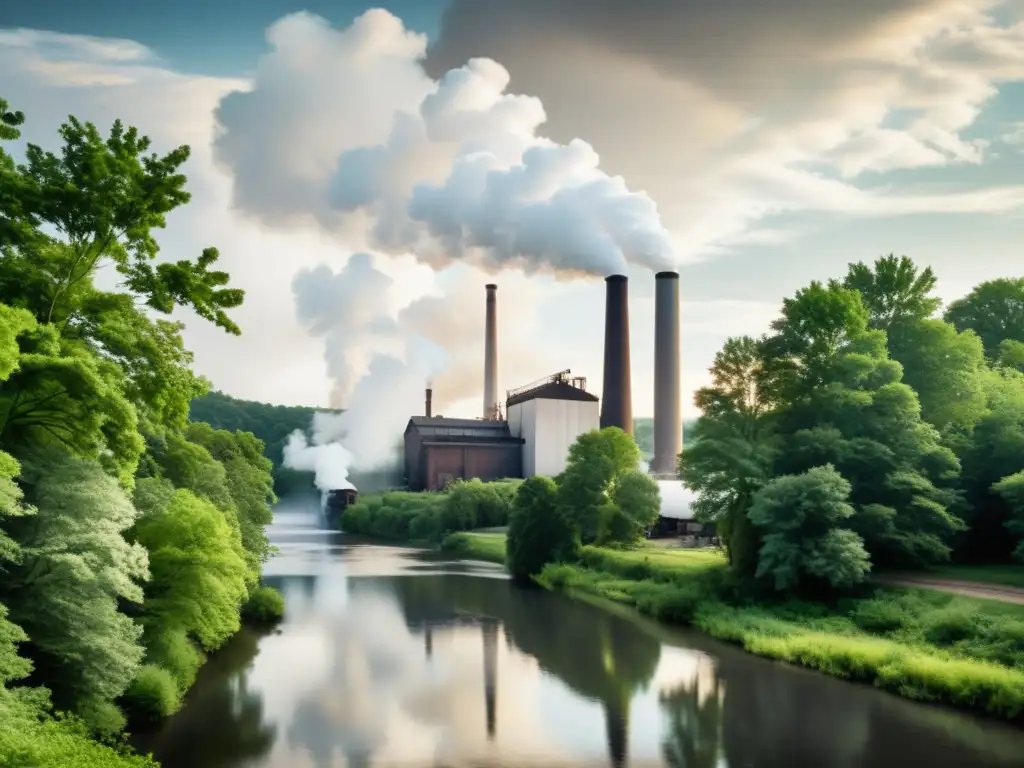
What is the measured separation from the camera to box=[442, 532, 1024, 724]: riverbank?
2338cm

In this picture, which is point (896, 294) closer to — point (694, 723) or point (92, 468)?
point (694, 723)

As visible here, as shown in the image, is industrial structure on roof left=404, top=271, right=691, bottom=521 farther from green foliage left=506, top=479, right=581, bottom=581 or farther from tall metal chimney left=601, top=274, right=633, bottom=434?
green foliage left=506, top=479, right=581, bottom=581

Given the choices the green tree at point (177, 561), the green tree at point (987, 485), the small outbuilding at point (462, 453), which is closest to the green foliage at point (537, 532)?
the green tree at point (987, 485)

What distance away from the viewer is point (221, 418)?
515 ft

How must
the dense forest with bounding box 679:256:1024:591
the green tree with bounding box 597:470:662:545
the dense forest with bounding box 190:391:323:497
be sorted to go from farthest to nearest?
the dense forest with bounding box 190:391:323:497, the green tree with bounding box 597:470:662:545, the dense forest with bounding box 679:256:1024:591

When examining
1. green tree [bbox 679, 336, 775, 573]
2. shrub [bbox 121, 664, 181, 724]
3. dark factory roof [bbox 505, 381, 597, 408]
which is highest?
dark factory roof [bbox 505, 381, 597, 408]

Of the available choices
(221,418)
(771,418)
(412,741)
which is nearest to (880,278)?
(771,418)

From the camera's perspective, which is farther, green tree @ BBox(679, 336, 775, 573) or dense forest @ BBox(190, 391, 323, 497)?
dense forest @ BBox(190, 391, 323, 497)

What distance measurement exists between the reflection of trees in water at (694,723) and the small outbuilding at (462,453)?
62.5 m

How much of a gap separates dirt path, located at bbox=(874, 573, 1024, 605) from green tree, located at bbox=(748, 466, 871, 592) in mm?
1562

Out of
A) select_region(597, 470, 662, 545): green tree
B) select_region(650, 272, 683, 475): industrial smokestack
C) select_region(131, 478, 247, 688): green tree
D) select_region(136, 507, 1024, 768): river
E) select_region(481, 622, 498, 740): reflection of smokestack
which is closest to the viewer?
select_region(136, 507, 1024, 768): river

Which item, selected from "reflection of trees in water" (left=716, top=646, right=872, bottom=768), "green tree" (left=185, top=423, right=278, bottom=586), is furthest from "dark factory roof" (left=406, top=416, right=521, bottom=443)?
"reflection of trees in water" (left=716, top=646, right=872, bottom=768)

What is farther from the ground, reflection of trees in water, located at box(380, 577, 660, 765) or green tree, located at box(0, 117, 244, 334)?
green tree, located at box(0, 117, 244, 334)

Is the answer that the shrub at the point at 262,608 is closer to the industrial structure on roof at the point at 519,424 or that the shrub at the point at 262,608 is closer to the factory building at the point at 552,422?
the industrial structure on roof at the point at 519,424
